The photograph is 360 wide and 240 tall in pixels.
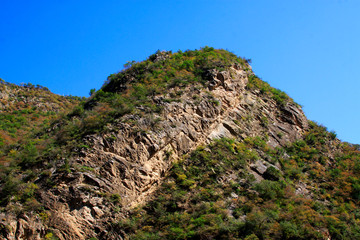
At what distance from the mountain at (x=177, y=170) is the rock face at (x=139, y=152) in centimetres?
6

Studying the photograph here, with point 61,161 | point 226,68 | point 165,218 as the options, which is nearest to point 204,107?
point 226,68

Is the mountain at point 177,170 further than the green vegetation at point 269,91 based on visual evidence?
No

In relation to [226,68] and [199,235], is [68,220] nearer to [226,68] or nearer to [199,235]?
[199,235]

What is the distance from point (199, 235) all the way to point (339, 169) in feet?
55.6

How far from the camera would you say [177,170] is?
785 inches

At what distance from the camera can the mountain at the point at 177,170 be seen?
15.4 metres

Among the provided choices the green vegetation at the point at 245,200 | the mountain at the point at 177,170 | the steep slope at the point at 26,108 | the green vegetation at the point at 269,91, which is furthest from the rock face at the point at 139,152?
the steep slope at the point at 26,108

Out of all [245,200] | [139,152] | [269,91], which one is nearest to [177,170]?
[139,152]

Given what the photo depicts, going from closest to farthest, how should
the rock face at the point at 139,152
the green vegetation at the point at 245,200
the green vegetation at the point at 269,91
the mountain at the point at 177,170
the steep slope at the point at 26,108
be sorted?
the rock face at the point at 139,152 < the mountain at the point at 177,170 < the green vegetation at the point at 245,200 < the steep slope at the point at 26,108 < the green vegetation at the point at 269,91

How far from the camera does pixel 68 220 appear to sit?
14836 mm

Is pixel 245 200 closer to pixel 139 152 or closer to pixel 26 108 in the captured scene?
pixel 139 152

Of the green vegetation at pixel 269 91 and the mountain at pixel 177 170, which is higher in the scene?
the green vegetation at pixel 269 91

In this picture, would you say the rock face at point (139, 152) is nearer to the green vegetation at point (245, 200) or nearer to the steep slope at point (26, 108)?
the green vegetation at point (245, 200)

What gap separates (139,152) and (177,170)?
307 centimetres
